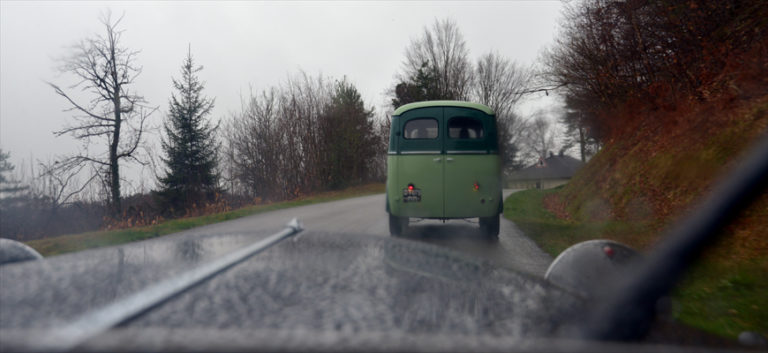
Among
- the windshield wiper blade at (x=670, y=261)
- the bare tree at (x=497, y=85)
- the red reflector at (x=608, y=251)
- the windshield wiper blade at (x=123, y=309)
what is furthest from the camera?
the bare tree at (x=497, y=85)

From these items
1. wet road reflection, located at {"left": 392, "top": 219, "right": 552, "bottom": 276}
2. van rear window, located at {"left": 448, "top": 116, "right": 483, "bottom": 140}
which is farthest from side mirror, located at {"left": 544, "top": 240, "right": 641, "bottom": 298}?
van rear window, located at {"left": 448, "top": 116, "right": 483, "bottom": 140}

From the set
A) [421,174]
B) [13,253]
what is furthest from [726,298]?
[421,174]

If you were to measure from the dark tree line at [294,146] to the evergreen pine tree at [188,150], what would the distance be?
3.35 m

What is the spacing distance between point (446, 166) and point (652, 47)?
8.71 meters

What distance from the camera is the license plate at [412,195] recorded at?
931cm

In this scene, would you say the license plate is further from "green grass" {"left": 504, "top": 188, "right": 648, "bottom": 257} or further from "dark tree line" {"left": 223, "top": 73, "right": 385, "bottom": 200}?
"dark tree line" {"left": 223, "top": 73, "right": 385, "bottom": 200}

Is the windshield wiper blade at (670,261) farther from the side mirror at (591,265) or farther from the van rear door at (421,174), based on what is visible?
the van rear door at (421,174)

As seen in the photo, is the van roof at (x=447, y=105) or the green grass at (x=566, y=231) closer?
the green grass at (x=566, y=231)

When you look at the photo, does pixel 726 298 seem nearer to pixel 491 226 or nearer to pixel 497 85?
pixel 491 226

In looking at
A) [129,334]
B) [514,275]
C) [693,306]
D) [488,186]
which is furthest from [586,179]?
[129,334]

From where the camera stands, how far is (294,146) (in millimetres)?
Result: 35750

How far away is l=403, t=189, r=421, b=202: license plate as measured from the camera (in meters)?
9.31

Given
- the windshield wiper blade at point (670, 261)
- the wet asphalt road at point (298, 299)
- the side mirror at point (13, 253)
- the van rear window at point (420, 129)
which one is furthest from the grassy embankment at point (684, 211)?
the side mirror at point (13, 253)

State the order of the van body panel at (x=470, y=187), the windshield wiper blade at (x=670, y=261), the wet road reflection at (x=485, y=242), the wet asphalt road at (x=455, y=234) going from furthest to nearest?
the van body panel at (x=470, y=187)
the wet asphalt road at (x=455, y=234)
the wet road reflection at (x=485, y=242)
the windshield wiper blade at (x=670, y=261)
